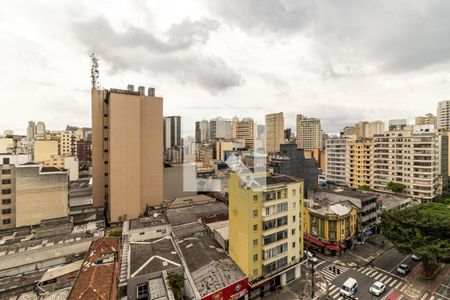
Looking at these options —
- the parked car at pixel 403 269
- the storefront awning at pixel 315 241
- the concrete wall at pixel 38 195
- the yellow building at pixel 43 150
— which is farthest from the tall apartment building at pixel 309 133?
the concrete wall at pixel 38 195

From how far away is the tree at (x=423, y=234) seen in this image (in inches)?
1181

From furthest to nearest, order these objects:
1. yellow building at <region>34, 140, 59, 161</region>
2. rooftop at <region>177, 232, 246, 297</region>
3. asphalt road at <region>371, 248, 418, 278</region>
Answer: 1. yellow building at <region>34, 140, 59, 161</region>
2. asphalt road at <region>371, 248, 418, 278</region>
3. rooftop at <region>177, 232, 246, 297</region>

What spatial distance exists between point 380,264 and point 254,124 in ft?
485

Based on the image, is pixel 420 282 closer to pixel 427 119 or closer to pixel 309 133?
pixel 309 133

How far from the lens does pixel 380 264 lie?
38219 millimetres

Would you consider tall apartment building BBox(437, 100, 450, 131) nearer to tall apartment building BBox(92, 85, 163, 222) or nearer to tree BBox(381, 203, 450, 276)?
tree BBox(381, 203, 450, 276)

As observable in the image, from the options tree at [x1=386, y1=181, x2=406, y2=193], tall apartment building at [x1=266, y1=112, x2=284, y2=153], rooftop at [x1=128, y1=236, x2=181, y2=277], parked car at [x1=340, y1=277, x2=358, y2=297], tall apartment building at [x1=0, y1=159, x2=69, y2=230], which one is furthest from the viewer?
tall apartment building at [x1=266, y1=112, x2=284, y2=153]

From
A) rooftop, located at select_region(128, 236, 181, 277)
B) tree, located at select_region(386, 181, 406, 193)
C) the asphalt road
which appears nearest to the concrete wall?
rooftop, located at select_region(128, 236, 181, 277)

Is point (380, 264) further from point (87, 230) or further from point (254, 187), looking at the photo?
point (87, 230)

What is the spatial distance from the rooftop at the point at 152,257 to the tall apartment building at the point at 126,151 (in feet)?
55.2

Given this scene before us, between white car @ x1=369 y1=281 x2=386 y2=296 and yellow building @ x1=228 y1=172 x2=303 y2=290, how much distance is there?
9.79 metres

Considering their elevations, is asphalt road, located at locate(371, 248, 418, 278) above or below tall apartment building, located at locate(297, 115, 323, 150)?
below

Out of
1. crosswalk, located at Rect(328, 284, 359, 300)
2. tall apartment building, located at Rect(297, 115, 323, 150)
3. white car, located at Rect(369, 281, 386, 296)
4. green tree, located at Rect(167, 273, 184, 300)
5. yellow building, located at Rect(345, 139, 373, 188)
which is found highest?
tall apartment building, located at Rect(297, 115, 323, 150)

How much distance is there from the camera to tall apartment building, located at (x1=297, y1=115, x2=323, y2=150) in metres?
180
